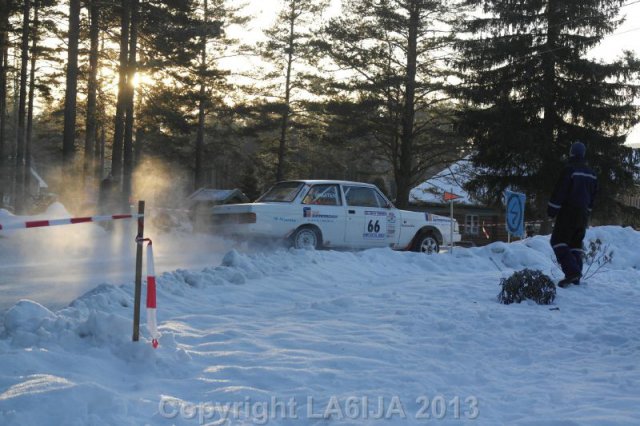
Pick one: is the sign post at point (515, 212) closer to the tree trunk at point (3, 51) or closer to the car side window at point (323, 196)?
the car side window at point (323, 196)

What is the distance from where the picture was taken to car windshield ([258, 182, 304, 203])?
14.2m

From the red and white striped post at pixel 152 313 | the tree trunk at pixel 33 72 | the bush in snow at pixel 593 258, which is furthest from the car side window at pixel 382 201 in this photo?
the tree trunk at pixel 33 72

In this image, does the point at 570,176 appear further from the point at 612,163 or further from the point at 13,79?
the point at 13,79

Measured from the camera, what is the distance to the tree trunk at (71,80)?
2244 centimetres

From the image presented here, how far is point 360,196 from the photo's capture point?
49.1 feet

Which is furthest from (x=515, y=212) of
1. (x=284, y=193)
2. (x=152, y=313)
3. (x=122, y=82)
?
(x=122, y=82)

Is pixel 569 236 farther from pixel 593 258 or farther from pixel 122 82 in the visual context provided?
pixel 122 82

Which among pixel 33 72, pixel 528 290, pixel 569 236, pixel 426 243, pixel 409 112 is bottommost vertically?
pixel 528 290

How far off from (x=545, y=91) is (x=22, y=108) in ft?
90.0

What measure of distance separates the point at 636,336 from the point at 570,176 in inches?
122

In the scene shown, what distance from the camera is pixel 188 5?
26688 mm

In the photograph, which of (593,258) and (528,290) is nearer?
(528,290)

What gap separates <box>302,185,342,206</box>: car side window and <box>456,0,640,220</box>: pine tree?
57.6 feet

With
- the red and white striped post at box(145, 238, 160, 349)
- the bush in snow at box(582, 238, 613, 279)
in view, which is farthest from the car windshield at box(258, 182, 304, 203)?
the red and white striped post at box(145, 238, 160, 349)
